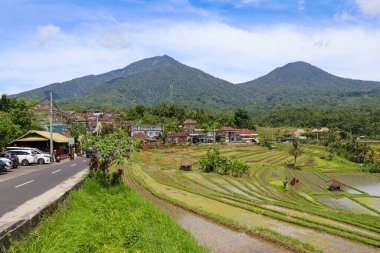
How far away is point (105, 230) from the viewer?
1099 cm

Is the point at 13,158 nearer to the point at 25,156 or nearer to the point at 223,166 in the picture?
the point at 25,156

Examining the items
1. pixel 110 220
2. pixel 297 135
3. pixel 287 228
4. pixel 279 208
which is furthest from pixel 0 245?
pixel 297 135

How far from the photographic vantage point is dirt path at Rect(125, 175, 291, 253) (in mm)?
11312

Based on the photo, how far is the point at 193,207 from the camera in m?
17.5

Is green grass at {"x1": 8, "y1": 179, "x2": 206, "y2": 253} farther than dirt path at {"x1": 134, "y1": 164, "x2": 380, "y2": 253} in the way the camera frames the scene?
No

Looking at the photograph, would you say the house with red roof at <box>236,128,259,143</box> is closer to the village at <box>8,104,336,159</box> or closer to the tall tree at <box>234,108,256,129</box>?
the village at <box>8,104,336,159</box>

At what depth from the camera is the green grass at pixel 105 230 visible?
8210 millimetres

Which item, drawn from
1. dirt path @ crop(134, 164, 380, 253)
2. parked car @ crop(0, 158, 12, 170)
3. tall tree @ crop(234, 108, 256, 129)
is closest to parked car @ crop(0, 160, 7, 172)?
parked car @ crop(0, 158, 12, 170)

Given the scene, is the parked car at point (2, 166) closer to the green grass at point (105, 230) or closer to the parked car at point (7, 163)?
the parked car at point (7, 163)

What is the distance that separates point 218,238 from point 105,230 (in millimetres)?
4069

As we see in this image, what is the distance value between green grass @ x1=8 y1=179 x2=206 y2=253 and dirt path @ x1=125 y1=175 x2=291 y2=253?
93 centimetres

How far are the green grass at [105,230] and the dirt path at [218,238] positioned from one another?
36.8 inches

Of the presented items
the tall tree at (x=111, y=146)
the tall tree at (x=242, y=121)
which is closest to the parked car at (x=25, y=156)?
the tall tree at (x=111, y=146)

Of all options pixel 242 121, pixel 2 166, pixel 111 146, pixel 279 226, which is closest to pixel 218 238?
pixel 279 226
